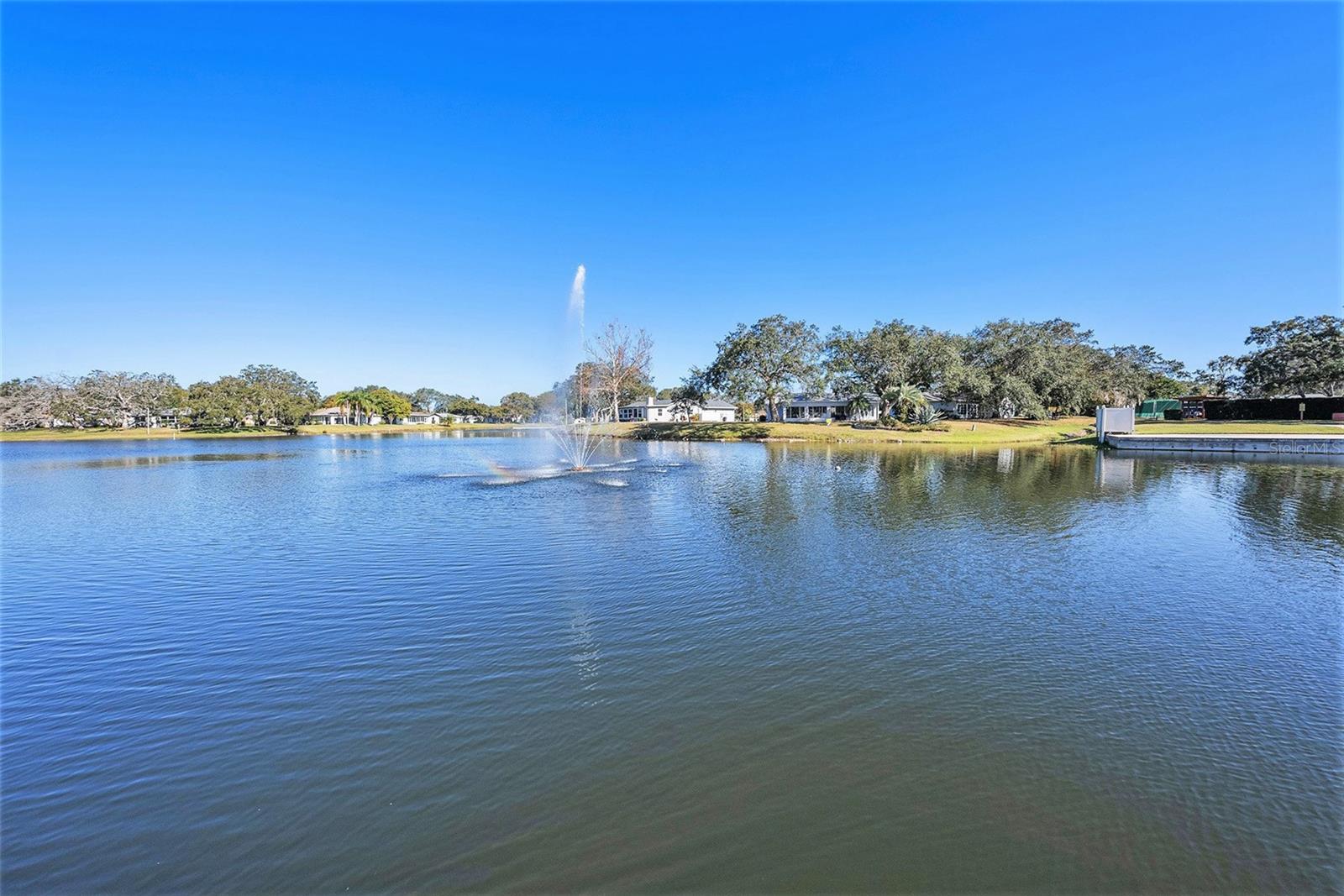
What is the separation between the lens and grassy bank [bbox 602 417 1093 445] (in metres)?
56.4

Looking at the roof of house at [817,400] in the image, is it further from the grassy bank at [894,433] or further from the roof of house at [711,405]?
the grassy bank at [894,433]

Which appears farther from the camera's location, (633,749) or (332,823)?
(633,749)

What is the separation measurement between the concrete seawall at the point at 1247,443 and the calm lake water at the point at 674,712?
35562 mm

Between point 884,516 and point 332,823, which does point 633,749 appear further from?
point 884,516

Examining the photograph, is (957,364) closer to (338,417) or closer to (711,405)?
(711,405)

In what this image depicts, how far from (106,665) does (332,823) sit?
6497 millimetres

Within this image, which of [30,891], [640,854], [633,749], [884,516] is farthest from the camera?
[884,516]

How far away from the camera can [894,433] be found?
60.7 metres

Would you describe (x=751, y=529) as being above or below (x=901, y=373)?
below

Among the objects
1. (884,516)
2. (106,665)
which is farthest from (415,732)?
(884,516)

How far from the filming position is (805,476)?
32875 mm

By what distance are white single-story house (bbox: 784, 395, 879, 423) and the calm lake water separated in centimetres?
6934

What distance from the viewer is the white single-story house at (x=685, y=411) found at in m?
101

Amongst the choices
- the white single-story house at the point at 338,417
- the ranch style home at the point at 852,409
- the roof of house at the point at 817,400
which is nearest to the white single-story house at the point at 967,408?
the ranch style home at the point at 852,409
